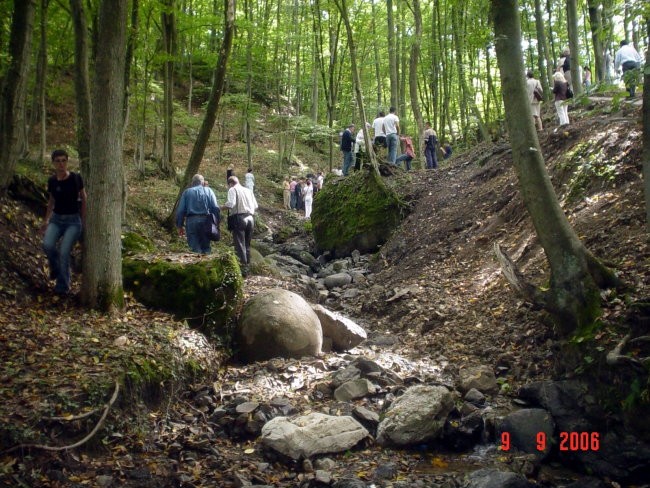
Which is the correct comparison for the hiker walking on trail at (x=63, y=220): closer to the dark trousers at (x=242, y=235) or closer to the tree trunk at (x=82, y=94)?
the tree trunk at (x=82, y=94)

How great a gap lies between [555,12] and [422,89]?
8.58 m

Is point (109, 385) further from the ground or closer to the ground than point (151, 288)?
closer to the ground

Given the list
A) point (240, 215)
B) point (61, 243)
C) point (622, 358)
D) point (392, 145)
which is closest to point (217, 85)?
point (240, 215)

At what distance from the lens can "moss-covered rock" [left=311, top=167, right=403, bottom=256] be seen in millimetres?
14328

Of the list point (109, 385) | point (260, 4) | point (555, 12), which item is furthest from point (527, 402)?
point (260, 4)

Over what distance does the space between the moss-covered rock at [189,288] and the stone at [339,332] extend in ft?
5.00

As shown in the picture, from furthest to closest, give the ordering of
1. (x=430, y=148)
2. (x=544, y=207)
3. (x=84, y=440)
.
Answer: (x=430, y=148)
(x=544, y=207)
(x=84, y=440)

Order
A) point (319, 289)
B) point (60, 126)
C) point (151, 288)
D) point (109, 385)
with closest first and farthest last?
point (109, 385) → point (151, 288) → point (319, 289) → point (60, 126)

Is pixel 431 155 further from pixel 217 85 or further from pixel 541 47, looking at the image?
pixel 217 85

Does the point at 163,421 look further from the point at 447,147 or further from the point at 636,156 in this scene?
the point at 447,147

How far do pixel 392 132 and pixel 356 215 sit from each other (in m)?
3.71

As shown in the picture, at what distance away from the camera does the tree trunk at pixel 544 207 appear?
579cm

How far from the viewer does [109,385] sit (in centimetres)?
520
